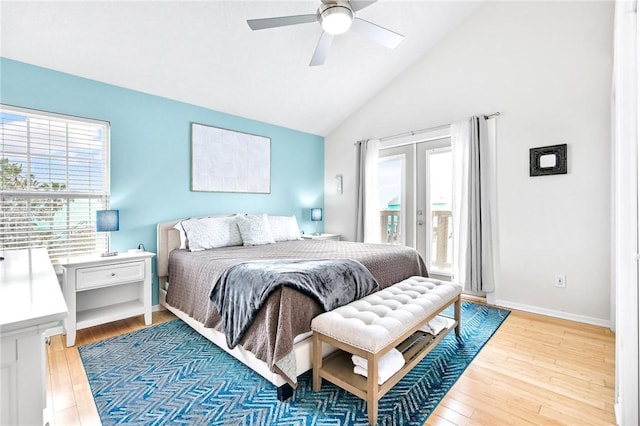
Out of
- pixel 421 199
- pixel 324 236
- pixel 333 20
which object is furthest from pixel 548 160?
pixel 324 236

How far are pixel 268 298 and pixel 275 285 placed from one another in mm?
89

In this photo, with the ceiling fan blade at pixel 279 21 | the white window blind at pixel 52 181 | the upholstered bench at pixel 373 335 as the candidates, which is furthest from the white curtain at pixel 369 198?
the white window blind at pixel 52 181

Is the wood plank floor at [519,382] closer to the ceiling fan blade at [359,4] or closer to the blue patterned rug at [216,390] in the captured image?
the blue patterned rug at [216,390]

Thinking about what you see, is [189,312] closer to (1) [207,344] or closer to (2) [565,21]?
(1) [207,344]

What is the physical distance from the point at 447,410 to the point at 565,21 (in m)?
3.66

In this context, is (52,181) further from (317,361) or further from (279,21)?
(317,361)

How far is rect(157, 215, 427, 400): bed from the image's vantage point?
170 cm

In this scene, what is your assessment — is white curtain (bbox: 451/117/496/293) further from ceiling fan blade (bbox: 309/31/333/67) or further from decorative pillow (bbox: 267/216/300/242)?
decorative pillow (bbox: 267/216/300/242)

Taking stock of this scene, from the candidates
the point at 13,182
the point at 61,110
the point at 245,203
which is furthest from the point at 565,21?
the point at 13,182

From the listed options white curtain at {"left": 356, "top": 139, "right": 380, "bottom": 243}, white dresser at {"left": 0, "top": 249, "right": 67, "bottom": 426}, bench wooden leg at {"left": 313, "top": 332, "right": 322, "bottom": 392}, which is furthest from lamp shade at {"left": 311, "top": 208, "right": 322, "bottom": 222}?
white dresser at {"left": 0, "top": 249, "right": 67, "bottom": 426}

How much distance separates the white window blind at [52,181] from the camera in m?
2.51

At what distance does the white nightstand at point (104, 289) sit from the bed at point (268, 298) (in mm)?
240

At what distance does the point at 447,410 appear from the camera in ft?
5.48

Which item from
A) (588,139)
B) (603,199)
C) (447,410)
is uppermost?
(588,139)
